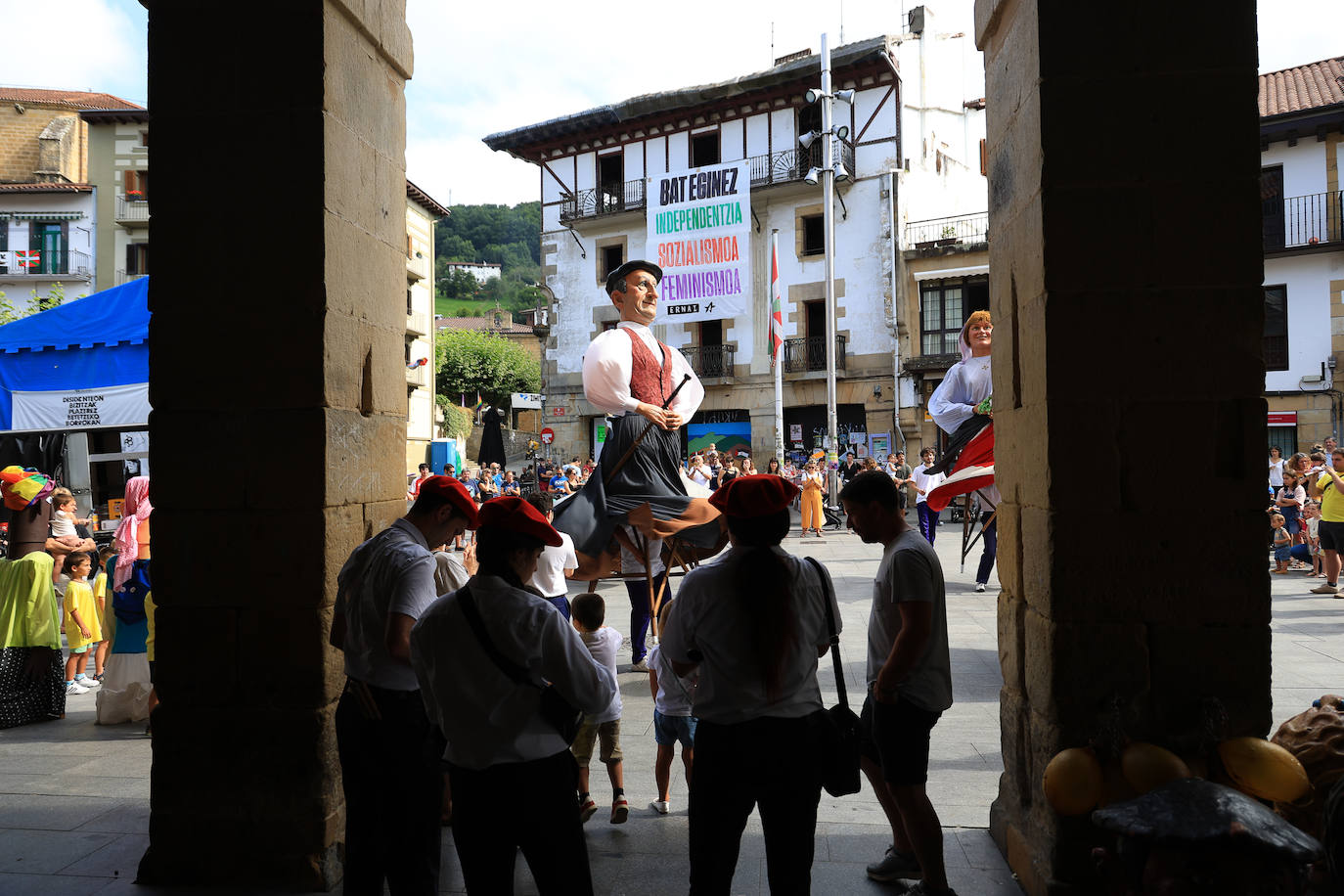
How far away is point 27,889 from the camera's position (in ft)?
11.6

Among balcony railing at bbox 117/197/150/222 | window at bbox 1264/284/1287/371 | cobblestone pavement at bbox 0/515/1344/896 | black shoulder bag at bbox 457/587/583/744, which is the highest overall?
balcony railing at bbox 117/197/150/222

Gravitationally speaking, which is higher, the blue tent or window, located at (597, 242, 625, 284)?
window, located at (597, 242, 625, 284)

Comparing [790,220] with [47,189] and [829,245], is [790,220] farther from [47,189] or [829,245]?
[47,189]

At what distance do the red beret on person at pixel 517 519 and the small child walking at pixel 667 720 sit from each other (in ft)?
3.35

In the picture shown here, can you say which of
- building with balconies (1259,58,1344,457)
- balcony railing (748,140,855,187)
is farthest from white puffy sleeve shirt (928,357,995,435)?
balcony railing (748,140,855,187)

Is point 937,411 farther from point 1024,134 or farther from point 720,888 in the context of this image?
point 720,888

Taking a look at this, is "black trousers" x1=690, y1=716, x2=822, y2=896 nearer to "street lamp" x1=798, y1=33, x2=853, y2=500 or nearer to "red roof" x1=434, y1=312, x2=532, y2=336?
"street lamp" x1=798, y1=33, x2=853, y2=500

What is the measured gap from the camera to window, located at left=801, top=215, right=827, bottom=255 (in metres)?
27.8

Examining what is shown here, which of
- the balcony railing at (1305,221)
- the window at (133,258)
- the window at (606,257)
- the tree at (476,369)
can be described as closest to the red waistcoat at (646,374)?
the balcony railing at (1305,221)

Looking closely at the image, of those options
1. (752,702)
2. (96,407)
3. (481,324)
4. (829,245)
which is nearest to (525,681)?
(752,702)

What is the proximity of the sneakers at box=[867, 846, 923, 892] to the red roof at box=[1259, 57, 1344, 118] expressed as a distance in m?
22.8

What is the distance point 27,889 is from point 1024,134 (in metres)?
4.51

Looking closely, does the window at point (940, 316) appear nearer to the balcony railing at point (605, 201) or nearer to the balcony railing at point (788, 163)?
the balcony railing at point (788, 163)

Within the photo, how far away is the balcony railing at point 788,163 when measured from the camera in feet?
88.3
